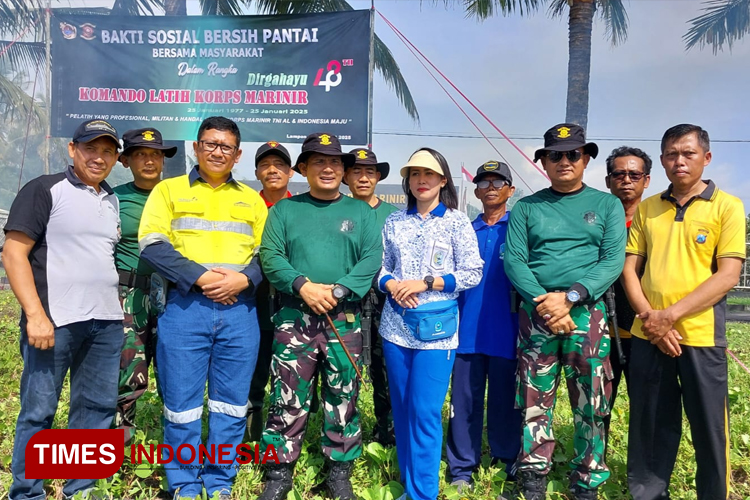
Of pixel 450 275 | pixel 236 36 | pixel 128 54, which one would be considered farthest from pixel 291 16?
pixel 450 275

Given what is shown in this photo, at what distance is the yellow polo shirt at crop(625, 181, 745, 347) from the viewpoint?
2.56 metres

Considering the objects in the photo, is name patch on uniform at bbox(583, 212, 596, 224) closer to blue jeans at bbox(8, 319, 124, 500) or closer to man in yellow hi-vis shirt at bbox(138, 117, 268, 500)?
man in yellow hi-vis shirt at bbox(138, 117, 268, 500)

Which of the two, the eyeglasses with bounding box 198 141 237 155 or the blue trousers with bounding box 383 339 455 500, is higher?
the eyeglasses with bounding box 198 141 237 155

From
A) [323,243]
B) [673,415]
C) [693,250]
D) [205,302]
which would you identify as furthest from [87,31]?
[673,415]

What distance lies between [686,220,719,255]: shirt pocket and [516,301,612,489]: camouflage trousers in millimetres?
610

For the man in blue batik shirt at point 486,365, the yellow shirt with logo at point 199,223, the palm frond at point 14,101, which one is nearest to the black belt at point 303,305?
the yellow shirt with logo at point 199,223

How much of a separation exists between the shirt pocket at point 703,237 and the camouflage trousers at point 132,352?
3515mm

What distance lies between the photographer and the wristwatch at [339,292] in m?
2.65

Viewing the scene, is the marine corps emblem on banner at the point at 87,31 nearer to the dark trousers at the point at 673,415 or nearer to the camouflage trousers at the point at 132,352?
the camouflage trousers at the point at 132,352

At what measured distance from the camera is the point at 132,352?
325 centimetres

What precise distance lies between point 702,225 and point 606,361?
943 millimetres

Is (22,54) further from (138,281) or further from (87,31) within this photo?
(138,281)

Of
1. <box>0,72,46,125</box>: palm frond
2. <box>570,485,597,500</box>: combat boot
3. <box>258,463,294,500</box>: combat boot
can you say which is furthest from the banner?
<box>0,72,46,125</box>: palm frond

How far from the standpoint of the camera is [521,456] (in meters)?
2.78
